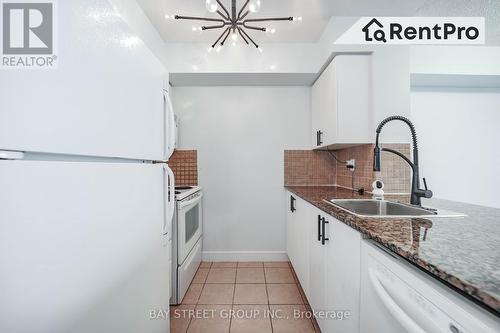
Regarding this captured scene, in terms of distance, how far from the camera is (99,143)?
654 millimetres

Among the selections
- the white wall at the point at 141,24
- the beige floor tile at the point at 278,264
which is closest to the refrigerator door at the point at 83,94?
the white wall at the point at 141,24

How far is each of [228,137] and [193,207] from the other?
1009mm

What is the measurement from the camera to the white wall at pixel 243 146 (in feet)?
9.25

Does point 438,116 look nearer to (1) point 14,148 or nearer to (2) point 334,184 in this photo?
(2) point 334,184

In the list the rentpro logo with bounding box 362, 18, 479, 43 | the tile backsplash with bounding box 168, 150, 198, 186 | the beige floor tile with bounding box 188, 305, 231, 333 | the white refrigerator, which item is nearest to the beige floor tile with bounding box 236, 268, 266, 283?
the beige floor tile with bounding box 188, 305, 231, 333

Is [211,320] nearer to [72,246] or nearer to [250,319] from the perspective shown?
[250,319]

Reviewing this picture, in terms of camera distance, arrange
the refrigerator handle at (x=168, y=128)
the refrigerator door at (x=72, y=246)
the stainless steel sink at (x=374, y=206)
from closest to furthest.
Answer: the refrigerator door at (x=72, y=246)
the refrigerator handle at (x=168, y=128)
the stainless steel sink at (x=374, y=206)

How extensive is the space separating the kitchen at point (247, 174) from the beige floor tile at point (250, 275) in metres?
0.05

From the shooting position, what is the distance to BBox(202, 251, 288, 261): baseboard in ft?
9.11

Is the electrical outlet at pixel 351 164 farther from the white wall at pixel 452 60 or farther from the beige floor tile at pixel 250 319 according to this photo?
the beige floor tile at pixel 250 319

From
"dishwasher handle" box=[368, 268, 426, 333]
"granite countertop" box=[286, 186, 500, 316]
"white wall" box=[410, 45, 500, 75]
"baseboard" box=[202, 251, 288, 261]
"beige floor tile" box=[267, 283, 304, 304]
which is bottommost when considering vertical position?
"beige floor tile" box=[267, 283, 304, 304]

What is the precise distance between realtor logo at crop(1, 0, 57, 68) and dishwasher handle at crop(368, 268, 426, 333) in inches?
44.1

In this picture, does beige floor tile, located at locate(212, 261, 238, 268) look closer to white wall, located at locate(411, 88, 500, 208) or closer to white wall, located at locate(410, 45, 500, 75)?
white wall, located at locate(411, 88, 500, 208)

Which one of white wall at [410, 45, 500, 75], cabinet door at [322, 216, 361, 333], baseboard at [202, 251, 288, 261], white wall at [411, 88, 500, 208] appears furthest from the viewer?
baseboard at [202, 251, 288, 261]
